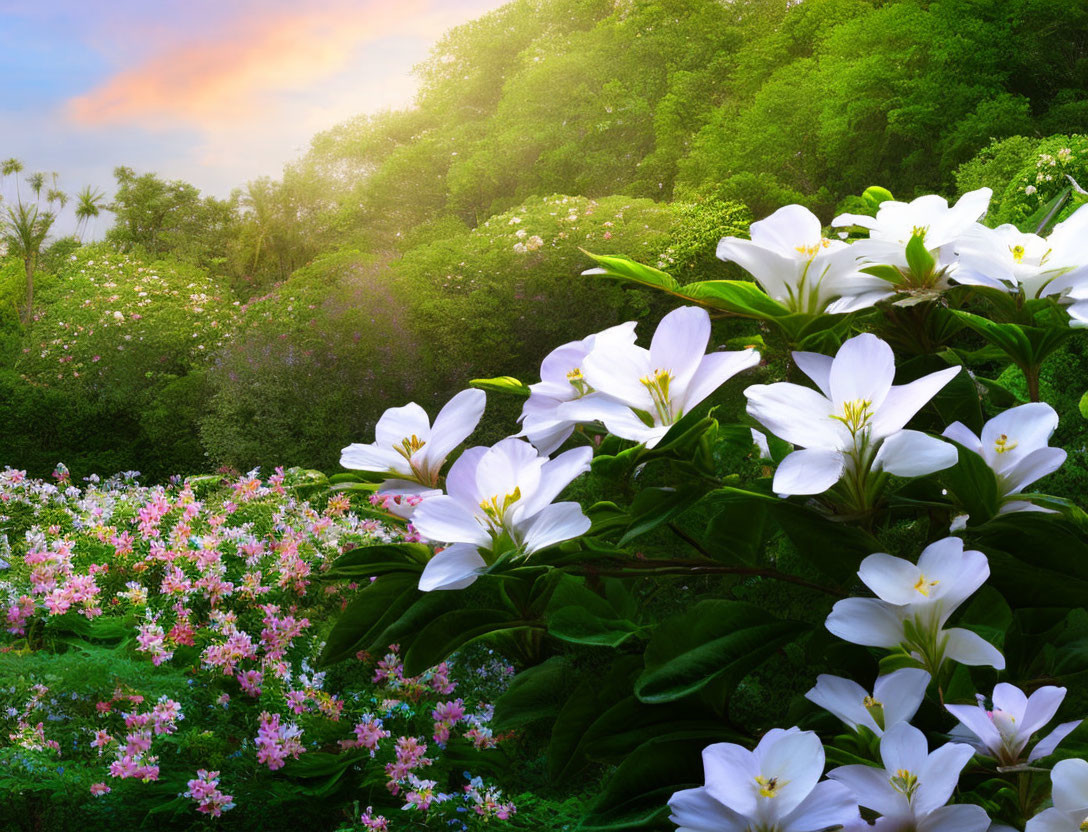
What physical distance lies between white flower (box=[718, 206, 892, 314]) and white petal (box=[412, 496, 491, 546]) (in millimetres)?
226

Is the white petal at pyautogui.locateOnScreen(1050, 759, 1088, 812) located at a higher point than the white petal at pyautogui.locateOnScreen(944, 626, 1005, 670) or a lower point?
lower

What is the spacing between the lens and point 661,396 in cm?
46

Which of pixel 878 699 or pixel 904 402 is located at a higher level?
pixel 904 402

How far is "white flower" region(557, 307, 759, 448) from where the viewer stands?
1.49ft

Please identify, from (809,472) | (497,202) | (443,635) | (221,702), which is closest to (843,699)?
(809,472)

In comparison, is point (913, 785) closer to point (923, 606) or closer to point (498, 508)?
point (923, 606)

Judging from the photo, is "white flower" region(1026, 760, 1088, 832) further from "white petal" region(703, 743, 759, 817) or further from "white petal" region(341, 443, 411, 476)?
"white petal" region(341, 443, 411, 476)

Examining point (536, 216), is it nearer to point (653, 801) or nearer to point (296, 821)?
point (296, 821)

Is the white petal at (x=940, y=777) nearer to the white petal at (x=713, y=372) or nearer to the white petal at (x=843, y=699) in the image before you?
the white petal at (x=843, y=699)

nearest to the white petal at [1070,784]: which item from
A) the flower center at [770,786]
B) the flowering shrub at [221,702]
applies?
the flower center at [770,786]

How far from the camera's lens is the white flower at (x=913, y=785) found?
375 millimetres

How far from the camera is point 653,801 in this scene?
1.49ft

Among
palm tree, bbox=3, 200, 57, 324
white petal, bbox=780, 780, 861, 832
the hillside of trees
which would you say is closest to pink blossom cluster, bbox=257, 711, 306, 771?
white petal, bbox=780, 780, 861, 832

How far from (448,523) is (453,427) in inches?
3.7
